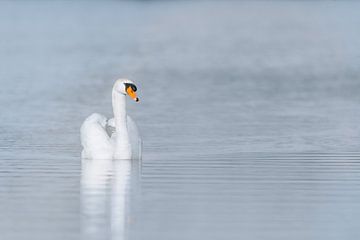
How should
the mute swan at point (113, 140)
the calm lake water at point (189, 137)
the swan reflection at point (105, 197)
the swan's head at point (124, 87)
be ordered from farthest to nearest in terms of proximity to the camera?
the swan's head at point (124, 87)
the mute swan at point (113, 140)
the calm lake water at point (189, 137)
the swan reflection at point (105, 197)

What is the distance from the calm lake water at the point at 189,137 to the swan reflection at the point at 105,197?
20 mm

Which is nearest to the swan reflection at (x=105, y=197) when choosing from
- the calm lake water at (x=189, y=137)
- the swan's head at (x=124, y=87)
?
the calm lake water at (x=189, y=137)

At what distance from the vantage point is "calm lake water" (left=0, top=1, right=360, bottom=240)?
12617 mm

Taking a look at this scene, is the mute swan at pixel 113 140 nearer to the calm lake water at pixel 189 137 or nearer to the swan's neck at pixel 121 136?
the swan's neck at pixel 121 136

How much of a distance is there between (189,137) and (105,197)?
6.75 meters

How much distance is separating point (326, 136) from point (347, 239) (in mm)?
9753

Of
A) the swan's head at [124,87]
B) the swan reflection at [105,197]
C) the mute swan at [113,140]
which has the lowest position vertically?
the swan reflection at [105,197]

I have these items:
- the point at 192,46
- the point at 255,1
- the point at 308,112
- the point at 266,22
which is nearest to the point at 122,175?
the point at 308,112

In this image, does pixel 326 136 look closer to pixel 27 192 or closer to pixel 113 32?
pixel 27 192

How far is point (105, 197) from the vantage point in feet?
46.7

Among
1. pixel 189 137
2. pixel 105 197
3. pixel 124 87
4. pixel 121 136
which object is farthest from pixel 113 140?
pixel 105 197

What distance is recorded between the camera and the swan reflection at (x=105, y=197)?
39.2 ft

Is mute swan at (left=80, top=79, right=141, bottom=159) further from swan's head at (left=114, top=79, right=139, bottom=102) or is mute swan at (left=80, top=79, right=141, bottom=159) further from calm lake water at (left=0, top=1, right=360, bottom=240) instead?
swan's head at (left=114, top=79, right=139, bottom=102)

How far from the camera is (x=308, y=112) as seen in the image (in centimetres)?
2530
